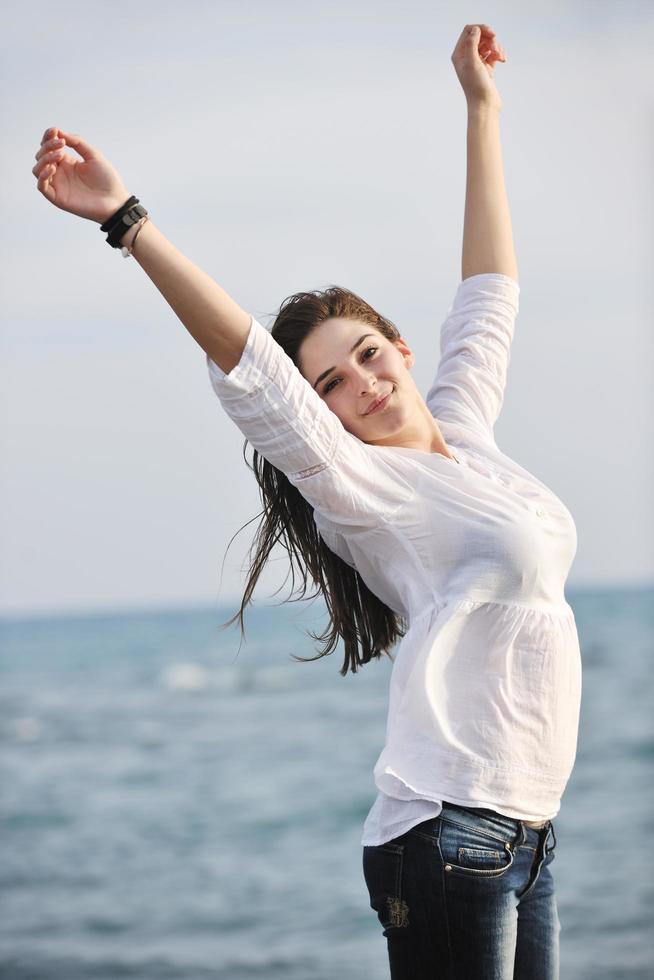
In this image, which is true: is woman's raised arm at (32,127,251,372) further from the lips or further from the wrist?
the wrist

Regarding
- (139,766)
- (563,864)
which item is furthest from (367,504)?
(139,766)

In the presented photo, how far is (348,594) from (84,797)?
35.5 feet

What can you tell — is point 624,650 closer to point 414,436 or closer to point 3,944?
point 3,944

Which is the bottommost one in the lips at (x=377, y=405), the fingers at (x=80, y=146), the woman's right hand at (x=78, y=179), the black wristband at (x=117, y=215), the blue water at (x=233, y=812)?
the blue water at (x=233, y=812)

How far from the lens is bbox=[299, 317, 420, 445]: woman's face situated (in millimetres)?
1701

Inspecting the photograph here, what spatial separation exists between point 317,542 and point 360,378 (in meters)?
0.28

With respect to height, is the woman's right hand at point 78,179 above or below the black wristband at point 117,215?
above

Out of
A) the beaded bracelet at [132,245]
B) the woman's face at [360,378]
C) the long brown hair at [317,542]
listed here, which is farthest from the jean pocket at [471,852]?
the beaded bracelet at [132,245]

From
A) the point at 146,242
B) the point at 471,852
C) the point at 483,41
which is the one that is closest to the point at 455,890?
the point at 471,852

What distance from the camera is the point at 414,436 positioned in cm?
172

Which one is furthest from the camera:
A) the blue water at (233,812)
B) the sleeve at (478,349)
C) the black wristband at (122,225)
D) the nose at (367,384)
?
the blue water at (233,812)

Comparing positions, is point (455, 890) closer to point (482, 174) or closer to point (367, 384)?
point (367, 384)

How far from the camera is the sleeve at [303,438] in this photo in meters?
1.49

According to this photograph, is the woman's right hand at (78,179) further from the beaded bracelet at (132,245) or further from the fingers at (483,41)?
the fingers at (483,41)
